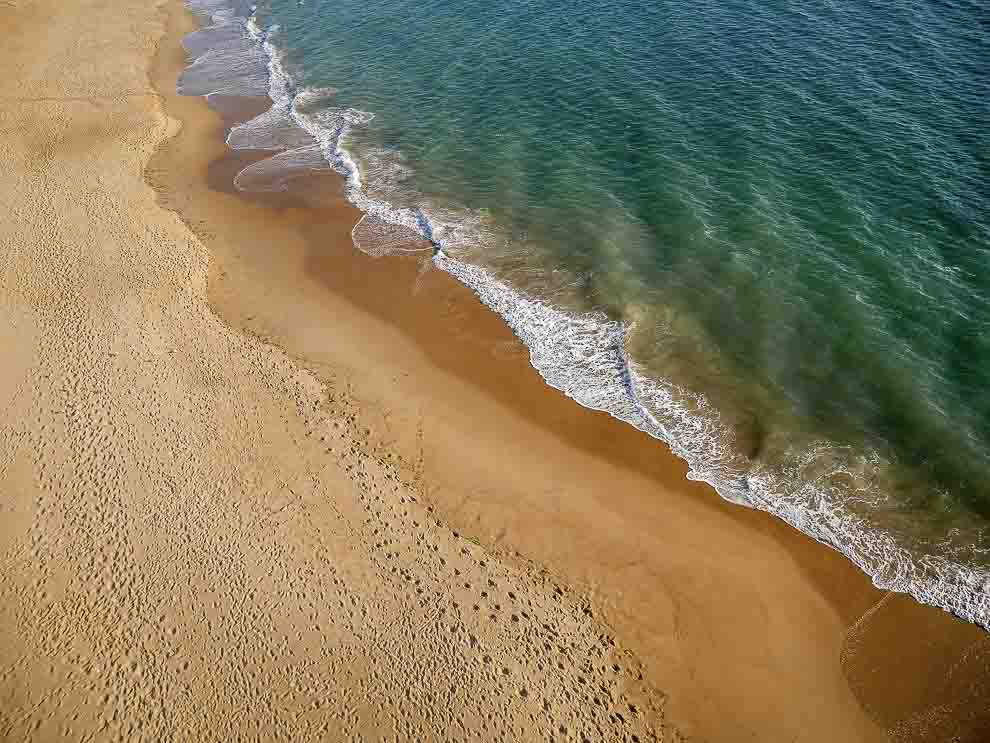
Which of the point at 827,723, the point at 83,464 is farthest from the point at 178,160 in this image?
the point at 827,723

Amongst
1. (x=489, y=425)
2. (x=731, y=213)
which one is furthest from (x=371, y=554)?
(x=731, y=213)

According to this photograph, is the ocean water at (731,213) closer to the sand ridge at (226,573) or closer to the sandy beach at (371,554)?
the sandy beach at (371,554)

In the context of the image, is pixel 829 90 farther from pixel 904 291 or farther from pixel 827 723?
pixel 827 723

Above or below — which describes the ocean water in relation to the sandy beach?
above

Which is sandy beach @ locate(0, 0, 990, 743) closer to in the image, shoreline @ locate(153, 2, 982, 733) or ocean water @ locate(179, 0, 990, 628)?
shoreline @ locate(153, 2, 982, 733)

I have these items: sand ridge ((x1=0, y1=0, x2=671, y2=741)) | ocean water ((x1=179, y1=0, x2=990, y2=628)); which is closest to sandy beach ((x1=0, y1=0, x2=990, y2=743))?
sand ridge ((x1=0, y1=0, x2=671, y2=741))
